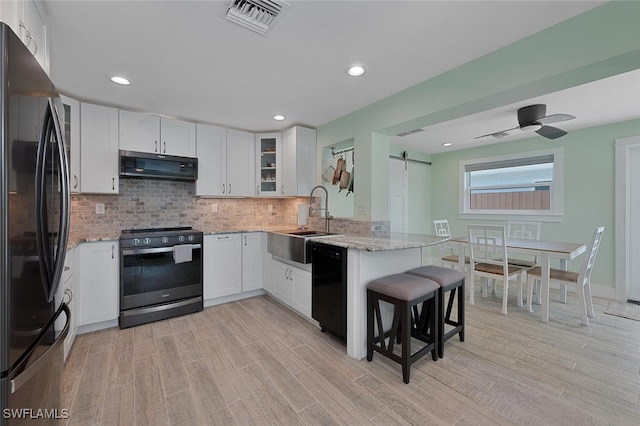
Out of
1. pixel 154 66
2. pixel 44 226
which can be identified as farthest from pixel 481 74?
pixel 44 226

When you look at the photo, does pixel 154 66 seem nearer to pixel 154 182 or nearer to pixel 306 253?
pixel 154 182

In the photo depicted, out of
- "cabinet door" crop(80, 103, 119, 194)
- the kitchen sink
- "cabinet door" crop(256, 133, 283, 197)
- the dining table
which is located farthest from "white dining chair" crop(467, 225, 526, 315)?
"cabinet door" crop(80, 103, 119, 194)

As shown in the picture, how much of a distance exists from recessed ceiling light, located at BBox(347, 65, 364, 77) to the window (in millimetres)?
3688

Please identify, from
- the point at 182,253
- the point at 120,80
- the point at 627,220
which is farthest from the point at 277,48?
the point at 627,220

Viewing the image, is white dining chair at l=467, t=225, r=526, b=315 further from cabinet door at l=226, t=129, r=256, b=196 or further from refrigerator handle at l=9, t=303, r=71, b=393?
refrigerator handle at l=9, t=303, r=71, b=393

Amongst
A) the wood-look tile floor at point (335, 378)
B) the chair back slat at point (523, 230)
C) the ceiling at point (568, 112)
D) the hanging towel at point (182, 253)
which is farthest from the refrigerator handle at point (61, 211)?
the chair back slat at point (523, 230)

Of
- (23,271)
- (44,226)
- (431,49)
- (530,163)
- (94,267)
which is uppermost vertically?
(431,49)

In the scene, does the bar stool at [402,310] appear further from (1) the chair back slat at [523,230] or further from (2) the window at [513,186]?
(2) the window at [513,186]

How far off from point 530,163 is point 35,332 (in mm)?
5789

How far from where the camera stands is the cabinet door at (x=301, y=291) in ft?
9.21

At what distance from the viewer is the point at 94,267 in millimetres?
2688

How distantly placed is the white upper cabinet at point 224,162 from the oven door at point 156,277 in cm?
91

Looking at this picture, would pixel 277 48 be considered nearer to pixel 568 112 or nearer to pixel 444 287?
pixel 444 287

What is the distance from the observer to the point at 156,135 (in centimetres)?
323
